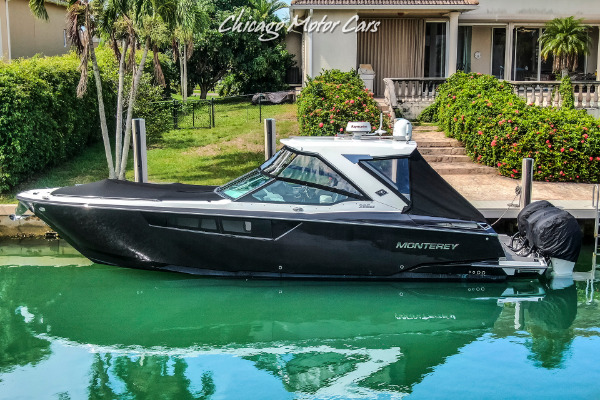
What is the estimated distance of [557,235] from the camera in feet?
33.4

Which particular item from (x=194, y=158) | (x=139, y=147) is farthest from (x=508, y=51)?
(x=139, y=147)

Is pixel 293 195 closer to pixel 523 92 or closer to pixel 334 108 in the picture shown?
pixel 334 108

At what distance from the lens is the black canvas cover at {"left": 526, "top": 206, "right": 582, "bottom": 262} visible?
1019 centimetres

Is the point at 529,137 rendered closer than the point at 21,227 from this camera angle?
No

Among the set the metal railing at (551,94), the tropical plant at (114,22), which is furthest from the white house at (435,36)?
the tropical plant at (114,22)

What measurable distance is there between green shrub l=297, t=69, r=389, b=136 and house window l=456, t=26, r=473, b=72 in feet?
26.8

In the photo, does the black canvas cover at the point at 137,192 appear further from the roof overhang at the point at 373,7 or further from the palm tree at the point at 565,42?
the palm tree at the point at 565,42

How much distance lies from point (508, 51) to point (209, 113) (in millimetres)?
9505

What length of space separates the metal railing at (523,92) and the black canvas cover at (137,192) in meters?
9.44

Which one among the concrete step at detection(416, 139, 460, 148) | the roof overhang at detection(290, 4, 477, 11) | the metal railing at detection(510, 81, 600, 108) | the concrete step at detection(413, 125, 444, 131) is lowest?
the concrete step at detection(416, 139, 460, 148)

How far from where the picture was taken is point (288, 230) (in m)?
9.95

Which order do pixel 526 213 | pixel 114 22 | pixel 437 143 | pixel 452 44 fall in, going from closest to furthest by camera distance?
1. pixel 526 213
2. pixel 114 22
3. pixel 437 143
4. pixel 452 44

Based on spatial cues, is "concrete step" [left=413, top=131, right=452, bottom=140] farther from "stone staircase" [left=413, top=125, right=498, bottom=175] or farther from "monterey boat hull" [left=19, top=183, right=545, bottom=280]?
"monterey boat hull" [left=19, top=183, right=545, bottom=280]

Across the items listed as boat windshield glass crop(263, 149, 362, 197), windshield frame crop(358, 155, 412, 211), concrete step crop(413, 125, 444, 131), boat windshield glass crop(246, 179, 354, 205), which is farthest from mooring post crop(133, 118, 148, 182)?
concrete step crop(413, 125, 444, 131)
